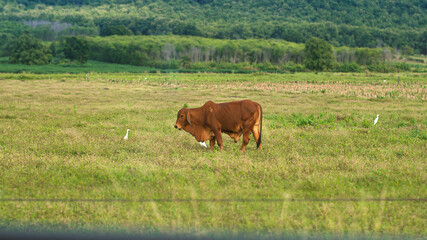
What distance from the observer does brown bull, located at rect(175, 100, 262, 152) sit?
12.6 meters

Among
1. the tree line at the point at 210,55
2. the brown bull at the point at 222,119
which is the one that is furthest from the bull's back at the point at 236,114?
the tree line at the point at 210,55

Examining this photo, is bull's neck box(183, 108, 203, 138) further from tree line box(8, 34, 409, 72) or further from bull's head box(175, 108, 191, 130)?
tree line box(8, 34, 409, 72)

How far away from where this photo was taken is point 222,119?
41.9ft

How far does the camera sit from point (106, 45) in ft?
545

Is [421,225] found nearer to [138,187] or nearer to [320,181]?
[320,181]

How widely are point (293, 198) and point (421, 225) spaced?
7.78 ft

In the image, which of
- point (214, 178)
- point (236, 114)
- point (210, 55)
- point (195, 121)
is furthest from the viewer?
point (210, 55)

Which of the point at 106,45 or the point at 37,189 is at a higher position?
the point at 37,189

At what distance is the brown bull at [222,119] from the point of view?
496 inches

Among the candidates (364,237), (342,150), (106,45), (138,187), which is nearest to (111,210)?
(138,187)

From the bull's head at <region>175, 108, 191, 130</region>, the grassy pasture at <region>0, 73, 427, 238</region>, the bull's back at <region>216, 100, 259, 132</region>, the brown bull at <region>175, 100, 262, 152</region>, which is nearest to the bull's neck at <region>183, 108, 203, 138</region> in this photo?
the brown bull at <region>175, 100, 262, 152</region>

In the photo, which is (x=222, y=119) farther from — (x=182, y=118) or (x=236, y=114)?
(x=182, y=118)

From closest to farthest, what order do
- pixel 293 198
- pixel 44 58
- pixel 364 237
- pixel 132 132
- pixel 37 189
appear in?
1. pixel 364 237
2. pixel 293 198
3. pixel 37 189
4. pixel 132 132
5. pixel 44 58

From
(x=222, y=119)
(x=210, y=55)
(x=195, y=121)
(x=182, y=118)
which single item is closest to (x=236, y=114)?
(x=222, y=119)
